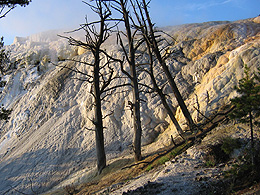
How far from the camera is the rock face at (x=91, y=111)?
11883 millimetres

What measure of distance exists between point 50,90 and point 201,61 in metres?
11.5

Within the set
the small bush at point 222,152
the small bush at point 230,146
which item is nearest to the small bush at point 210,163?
the small bush at point 222,152

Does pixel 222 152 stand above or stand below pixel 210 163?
above

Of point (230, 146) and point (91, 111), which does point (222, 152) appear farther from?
point (91, 111)

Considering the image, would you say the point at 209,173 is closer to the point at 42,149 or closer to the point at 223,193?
the point at 223,193

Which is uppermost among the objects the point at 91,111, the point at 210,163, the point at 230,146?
the point at 91,111

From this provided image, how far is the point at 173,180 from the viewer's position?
19.2 feet

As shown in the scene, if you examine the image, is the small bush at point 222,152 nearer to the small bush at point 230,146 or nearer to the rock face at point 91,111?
the small bush at point 230,146

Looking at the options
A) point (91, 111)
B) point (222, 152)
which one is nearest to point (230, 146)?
point (222, 152)

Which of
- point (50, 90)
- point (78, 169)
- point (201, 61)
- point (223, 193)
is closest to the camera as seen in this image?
point (223, 193)

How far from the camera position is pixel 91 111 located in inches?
622

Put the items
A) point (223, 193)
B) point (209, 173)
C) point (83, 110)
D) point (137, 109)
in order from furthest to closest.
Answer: point (83, 110)
point (137, 109)
point (209, 173)
point (223, 193)

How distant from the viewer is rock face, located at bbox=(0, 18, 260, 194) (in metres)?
11.9

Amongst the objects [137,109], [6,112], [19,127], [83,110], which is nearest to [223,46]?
[137,109]
